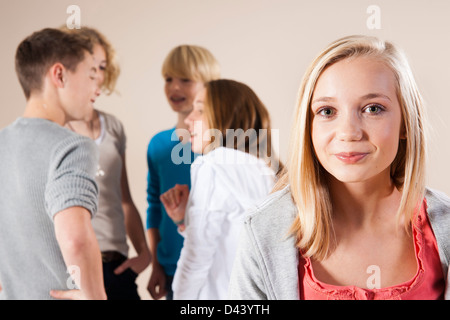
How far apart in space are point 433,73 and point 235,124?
891 mm

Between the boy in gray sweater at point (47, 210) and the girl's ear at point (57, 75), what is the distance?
70mm

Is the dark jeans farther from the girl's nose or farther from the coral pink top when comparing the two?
the girl's nose

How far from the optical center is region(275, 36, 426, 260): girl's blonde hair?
833mm

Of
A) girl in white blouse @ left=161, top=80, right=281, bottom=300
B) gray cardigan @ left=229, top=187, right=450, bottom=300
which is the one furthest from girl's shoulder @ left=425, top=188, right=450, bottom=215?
girl in white blouse @ left=161, top=80, right=281, bottom=300

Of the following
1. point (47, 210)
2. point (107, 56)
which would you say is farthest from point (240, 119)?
point (47, 210)

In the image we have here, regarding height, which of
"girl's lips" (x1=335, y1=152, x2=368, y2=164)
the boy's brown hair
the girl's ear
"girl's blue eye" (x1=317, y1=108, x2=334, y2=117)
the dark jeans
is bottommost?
the dark jeans

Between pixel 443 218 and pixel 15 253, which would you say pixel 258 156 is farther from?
pixel 443 218

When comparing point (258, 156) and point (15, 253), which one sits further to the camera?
point (258, 156)

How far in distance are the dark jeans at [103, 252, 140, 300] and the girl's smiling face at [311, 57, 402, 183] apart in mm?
1320

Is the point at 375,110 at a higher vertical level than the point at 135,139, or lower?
higher

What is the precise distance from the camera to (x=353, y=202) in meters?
0.89
